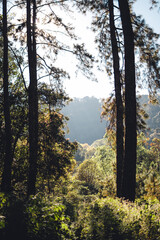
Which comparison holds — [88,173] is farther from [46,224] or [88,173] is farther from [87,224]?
[46,224]

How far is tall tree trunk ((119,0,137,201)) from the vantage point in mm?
5398

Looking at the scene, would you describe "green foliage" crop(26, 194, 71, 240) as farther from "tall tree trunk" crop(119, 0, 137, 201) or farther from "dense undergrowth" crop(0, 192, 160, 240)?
"tall tree trunk" crop(119, 0, 137, 201)

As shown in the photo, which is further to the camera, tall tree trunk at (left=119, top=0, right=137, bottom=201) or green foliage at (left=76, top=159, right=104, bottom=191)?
green foliage at (left=76, top=159, right=104, bottom=191)

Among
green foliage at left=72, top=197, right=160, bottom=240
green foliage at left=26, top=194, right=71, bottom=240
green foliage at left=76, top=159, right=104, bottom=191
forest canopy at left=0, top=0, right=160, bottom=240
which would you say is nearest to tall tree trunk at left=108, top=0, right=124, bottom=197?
forest canopy at left=0, top=0, right=160, bottom=240

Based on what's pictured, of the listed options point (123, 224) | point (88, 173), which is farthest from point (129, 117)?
point (88, 173)

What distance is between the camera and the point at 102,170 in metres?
28.1

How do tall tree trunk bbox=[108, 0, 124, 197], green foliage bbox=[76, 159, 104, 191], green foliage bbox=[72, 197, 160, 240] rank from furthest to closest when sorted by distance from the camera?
green foliage bbox=[76, 159, 104, 191] → tall tree trunk bbox=[108, 0, 124, 197] → green foliage bbox=[72, 197, 160, 240]

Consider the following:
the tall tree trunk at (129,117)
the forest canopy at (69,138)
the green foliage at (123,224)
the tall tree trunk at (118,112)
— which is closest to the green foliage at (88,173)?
the forest canopy at (69,138)

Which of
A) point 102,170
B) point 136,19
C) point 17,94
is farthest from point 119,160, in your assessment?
point 102,170

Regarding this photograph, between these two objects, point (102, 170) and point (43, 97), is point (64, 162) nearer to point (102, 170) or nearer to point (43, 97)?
point (43, 97)

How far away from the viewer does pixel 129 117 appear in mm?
5812

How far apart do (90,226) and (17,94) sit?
971cm

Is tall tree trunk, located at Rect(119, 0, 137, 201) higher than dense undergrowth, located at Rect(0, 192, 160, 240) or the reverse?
higher

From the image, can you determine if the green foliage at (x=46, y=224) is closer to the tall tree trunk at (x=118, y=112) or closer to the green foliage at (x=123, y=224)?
the green foliage at (x=123, y=224)
